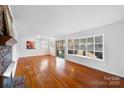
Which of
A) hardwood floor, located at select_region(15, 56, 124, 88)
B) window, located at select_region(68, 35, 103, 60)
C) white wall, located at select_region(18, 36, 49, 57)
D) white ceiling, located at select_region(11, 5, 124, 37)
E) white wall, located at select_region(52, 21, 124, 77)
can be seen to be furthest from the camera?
white wall, located at select_region(18, 36, 49, 57)

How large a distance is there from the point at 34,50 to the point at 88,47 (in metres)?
7.30

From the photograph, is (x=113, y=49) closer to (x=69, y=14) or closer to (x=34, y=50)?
(x=69, y=14)

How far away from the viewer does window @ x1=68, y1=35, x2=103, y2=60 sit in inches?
198

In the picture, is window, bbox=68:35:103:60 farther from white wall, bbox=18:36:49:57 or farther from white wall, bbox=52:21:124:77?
white wall, bbox=18:36:49:57

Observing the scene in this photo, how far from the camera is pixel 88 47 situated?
5910 mm

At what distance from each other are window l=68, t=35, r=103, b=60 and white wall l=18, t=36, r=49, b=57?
17.1ft

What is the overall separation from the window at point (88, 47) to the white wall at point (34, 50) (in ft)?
17.1

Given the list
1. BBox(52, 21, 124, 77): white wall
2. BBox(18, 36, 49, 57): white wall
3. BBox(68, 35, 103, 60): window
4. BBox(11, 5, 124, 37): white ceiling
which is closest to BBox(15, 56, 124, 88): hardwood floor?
BBox(52, 21, 124, 77): white wall

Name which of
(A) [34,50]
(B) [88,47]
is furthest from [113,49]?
(A) [34,50]

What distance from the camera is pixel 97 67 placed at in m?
5.07

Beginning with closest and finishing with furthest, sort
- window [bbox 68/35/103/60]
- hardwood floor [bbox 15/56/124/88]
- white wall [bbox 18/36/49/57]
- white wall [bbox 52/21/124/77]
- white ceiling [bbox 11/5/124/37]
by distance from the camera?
white ceiling [bbox 11/5/124/37], hardwood floor [bbox 15/56/124/88], white wall [bbox 52/21/124/77], window [bbox 68/35/103/60], white wall [bbox 18/36/49/57]
